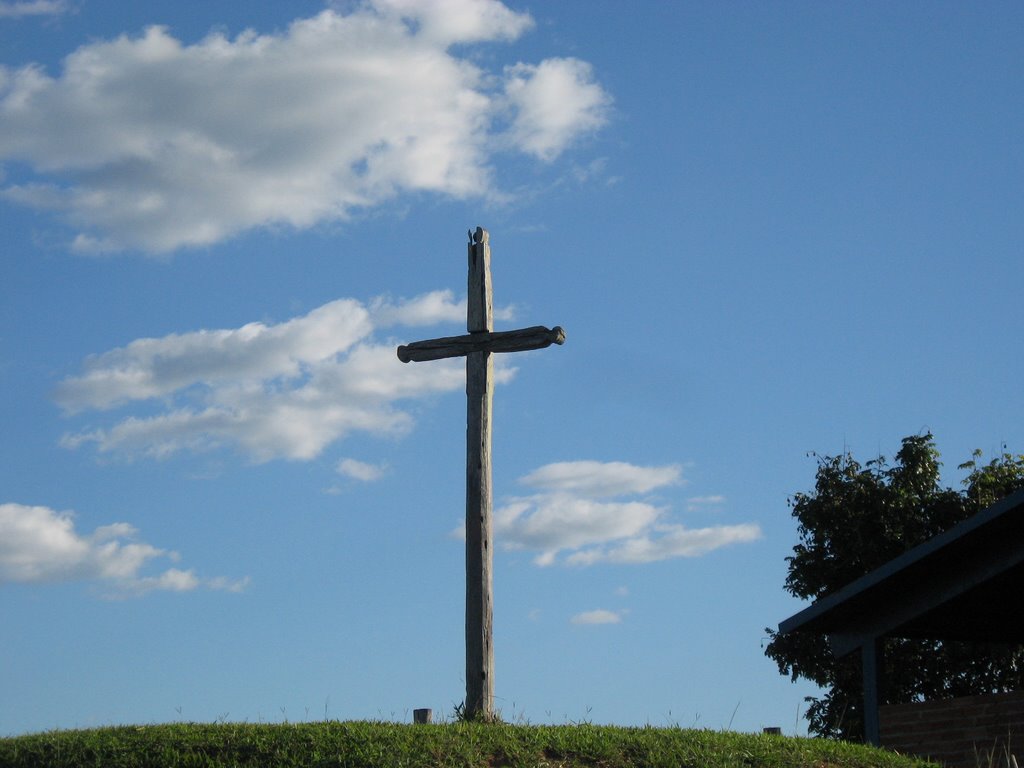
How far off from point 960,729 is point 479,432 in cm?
695

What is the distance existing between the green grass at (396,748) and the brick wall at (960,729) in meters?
2.84

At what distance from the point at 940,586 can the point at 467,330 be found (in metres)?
6.64

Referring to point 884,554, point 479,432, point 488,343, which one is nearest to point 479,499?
point 479,432

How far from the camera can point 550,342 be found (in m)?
15.1

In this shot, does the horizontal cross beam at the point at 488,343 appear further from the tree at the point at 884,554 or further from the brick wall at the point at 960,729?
the tree at the point at 884,554

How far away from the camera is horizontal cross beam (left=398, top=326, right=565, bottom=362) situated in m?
15.1

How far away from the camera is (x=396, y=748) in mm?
11375

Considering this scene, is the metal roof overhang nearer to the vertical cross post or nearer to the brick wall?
the brick wall

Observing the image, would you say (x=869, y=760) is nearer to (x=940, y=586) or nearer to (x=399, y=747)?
(x=940, y=586)

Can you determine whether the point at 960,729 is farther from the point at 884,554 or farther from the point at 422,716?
the point at 884,554

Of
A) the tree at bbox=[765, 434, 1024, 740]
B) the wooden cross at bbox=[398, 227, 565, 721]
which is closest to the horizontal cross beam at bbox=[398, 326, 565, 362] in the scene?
the wooden cross at bbox=[398, 227, 565, 721]

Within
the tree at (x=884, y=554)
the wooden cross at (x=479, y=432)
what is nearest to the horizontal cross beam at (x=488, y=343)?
the wooden cross at (x=479, y=432)

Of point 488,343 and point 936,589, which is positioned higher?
point 488,343

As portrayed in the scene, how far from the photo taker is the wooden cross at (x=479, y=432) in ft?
46.7
